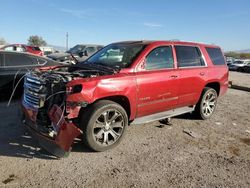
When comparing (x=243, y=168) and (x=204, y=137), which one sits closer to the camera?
(x=243, y=168)

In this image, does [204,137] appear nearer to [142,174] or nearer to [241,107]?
[142,174]

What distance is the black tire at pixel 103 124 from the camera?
430 centimetres

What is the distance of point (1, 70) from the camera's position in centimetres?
737

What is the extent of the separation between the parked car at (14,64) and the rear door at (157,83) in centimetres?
369

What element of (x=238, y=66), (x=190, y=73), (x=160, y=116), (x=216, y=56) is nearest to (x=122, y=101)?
(x=160, y=116)

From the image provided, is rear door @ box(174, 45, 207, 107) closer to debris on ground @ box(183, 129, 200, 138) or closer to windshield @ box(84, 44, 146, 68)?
debris on ground @ box(183, 129, 200, 138)

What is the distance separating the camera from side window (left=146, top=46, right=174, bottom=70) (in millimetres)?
5254

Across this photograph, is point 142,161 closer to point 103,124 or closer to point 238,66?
point 103,124

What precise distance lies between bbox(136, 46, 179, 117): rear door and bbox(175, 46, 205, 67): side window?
0.88 feet

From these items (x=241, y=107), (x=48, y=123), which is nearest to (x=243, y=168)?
(x=48, y=123)

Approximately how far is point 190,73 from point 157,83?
1132 millimetres

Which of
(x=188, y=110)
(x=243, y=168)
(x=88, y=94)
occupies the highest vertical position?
(x=88, y=94)

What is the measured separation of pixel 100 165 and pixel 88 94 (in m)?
1.11

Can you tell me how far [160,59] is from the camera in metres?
5.48
